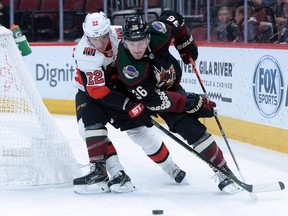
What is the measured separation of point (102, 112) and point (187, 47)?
0.61 metres

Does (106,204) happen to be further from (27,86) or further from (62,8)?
(62,8)

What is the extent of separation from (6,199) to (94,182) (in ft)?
1.57

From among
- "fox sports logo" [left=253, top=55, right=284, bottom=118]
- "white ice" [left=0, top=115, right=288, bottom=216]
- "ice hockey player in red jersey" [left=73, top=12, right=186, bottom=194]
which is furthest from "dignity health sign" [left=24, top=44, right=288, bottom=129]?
"ice hockey player in red jersey" [left=73, top=12, right=186, bottom=194]

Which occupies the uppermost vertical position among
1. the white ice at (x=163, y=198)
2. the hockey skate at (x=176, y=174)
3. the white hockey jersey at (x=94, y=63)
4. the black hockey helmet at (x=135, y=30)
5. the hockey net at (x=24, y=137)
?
the black hockey helmet at (x=135, y=30)

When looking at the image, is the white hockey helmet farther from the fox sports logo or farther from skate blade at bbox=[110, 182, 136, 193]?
the fox sports logo

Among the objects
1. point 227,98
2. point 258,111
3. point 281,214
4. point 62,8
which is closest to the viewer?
point 281,214

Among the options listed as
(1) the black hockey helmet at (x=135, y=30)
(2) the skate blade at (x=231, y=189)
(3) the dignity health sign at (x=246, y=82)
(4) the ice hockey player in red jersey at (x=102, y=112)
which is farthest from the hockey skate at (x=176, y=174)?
(3) the dignity health sign at (x=246, y=82)

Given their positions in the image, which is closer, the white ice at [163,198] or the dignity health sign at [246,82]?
the white ice at [163,198]

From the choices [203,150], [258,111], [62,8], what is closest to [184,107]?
[203,150]

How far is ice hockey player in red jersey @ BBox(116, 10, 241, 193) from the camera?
4.41m

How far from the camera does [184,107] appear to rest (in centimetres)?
450

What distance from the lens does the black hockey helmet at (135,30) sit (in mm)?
4344

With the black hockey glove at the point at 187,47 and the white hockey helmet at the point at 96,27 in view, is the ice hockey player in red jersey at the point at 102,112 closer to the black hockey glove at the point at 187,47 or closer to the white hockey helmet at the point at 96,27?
the white hockey helmet at the point at 96,27

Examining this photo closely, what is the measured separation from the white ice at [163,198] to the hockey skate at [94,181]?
5 centimetres
